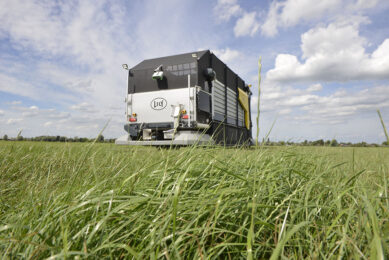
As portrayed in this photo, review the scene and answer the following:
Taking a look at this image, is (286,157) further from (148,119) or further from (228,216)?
(148,119)

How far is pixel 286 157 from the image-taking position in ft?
6.98

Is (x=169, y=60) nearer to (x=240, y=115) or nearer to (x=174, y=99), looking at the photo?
(x=174, y=99)

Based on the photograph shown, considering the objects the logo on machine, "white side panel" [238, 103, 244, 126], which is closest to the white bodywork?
the logo on machine

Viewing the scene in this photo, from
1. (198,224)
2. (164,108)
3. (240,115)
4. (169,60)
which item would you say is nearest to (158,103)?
(164,108)

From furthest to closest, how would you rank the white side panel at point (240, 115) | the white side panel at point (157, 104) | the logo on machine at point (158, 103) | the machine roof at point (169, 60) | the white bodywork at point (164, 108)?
1. the white side panel at point (240, 115)
2. the machine roof at point (169, 60)
3. the logo on machine at point (158, 103)
4. the white side panel at point (157, 104)
5. the white bodywork at point (164, 108)

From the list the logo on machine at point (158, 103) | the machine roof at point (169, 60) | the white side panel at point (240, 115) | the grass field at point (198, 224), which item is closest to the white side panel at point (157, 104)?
the logo on machine at point (158, 103)

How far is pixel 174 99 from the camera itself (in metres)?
7.87

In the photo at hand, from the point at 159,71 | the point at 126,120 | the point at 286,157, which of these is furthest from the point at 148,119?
the point at 286,157

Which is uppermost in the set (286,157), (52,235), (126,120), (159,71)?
(159,71)

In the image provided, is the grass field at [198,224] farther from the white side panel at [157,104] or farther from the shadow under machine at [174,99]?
the white side panel at [157,104]

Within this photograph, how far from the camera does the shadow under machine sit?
7.61 m

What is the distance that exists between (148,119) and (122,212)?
7.32 meters

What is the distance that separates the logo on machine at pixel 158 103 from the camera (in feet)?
26.3

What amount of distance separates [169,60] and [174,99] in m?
1.75
